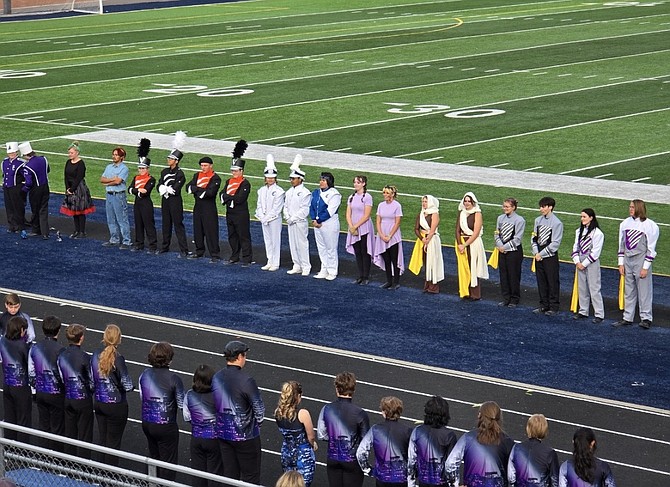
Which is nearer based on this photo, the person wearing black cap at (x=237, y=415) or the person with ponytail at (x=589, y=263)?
the person wearing black cap at (x=237, y=415)

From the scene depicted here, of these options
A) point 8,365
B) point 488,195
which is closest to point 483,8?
point 488,195

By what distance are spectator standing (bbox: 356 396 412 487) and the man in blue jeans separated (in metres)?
10.8

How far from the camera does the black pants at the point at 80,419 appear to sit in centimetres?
1225

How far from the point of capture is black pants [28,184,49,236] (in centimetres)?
2159

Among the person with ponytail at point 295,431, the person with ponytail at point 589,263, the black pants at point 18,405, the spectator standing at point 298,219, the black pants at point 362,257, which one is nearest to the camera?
the person with ponytail at point 295,431

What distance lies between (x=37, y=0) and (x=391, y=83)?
30.8 m

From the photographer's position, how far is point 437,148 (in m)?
27.8

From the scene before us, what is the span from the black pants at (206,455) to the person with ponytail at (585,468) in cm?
302

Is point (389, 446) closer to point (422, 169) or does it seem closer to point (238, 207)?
point (238, 207)

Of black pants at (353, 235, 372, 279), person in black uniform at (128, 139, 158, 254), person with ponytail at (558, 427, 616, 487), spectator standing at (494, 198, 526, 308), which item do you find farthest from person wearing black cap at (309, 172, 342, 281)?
person with ponytail at (558, 427, 616, 487)

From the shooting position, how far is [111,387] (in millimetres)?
11977

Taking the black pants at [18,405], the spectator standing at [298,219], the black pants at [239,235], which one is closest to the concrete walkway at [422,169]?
the black pants at [239,235]

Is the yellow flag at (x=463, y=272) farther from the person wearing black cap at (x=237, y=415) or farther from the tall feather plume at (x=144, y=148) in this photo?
the person wearing black cap at (x=237, y=415)

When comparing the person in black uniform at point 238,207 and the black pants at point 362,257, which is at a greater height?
the person in black uniform at point 238,207
